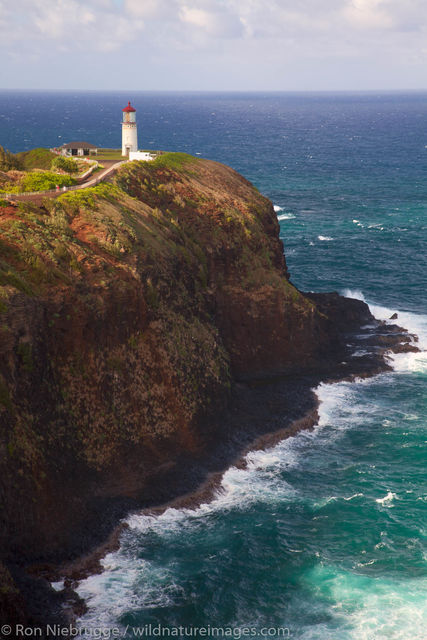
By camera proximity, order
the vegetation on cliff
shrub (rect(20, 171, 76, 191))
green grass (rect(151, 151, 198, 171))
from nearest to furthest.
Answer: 1. the vegetation on cliff
2. shrub (rect(20, 171, 76, 191))
3. green grass (rect(151, 151, 198, 171))

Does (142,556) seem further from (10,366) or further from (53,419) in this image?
(10,366)

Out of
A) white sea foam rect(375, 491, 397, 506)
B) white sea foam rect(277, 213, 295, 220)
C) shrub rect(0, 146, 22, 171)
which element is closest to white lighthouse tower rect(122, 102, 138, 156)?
shrub rect(0, 146, 22, 171)

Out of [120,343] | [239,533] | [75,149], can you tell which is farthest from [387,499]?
[75,149]

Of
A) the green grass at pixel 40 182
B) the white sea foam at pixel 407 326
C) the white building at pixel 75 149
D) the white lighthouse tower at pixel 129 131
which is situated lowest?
the white sea foam at pixel 407 326

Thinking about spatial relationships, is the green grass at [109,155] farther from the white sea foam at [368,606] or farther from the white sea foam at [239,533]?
the white sea foam at [368,606]

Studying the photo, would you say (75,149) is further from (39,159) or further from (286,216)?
(286,216)

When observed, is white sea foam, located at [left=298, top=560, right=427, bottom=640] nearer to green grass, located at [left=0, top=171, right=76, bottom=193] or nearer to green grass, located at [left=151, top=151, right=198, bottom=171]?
green grass, located at [left=0, top=171, right=76, bottom=193]

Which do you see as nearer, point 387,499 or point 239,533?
point 239,533

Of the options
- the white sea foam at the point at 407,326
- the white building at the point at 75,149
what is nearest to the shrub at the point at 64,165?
the white building at the point at 75,149

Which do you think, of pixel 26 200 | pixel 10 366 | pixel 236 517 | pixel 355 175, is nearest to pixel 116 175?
pixel 26 200
